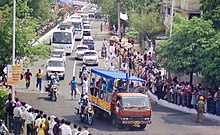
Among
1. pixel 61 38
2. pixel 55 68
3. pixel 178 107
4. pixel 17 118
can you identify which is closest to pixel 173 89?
pixel 178 107

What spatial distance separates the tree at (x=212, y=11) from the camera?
39625 millimetres

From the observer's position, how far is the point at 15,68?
101 feet

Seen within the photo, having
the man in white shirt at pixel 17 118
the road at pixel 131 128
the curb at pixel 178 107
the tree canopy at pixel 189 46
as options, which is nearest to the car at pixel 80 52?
the road at pixel 131 128

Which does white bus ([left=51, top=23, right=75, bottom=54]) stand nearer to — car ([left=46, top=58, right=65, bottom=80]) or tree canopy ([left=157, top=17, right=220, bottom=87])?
car ([left=46, top=58, right=65, bottom=80])

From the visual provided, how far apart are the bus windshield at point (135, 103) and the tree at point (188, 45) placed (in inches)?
337

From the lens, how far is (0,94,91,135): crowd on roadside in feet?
81.1

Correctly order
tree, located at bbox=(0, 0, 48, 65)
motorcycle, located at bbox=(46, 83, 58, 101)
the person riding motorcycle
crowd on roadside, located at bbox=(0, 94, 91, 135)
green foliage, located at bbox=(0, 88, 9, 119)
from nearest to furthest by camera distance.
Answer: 1. crowd on roadside, located at bbox=(0, 94, 91, 135)
2. green foliage, located at bbox=(0, 88, 9, 119)
3. the person riding motorcycle
4. tree, located at bbox=(0, 0, 48, 65)
5. motorcycle, located at bbox=(46, 83, 58, 101)

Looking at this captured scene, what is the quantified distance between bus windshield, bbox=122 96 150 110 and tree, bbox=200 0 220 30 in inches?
445

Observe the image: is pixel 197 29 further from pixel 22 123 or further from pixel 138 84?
pixel 22 123

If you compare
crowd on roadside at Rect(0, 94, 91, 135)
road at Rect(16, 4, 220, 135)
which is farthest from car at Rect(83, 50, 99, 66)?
crowd on roadside at Rect(0, 94, 91, 135)

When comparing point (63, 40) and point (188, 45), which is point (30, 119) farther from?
point (63, 40)

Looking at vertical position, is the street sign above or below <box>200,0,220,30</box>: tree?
below

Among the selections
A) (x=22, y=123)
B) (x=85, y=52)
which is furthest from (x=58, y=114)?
(x=85, y=52)

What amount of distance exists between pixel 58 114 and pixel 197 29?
1043 cm
